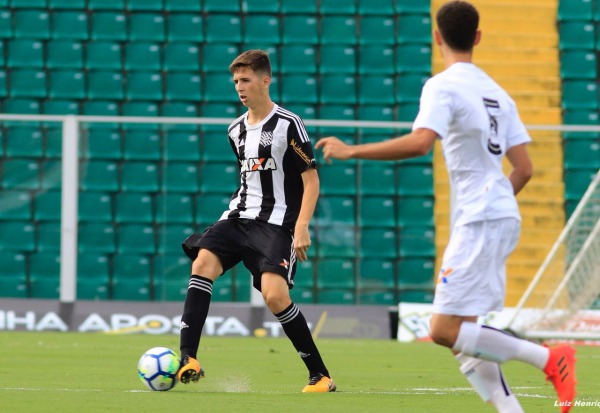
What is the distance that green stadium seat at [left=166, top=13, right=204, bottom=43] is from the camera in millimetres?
17531

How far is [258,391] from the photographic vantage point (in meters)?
6.59

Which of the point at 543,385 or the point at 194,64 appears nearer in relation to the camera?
the point at 543,385

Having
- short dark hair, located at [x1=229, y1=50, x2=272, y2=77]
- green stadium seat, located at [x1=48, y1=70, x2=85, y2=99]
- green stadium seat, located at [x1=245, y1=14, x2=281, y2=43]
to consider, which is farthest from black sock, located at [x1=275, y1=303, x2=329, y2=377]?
green stadium seat, located at [x1=245, y1=14, x2=281, y2=43]

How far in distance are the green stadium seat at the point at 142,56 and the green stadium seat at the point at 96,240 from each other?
4.23 metres

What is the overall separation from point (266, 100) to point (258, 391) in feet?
5.23

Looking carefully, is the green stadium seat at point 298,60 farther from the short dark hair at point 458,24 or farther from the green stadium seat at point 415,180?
the short dark hair at point 458,24

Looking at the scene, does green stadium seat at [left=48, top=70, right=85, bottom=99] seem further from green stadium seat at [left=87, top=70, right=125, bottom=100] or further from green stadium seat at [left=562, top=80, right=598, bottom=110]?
green stadium seat at [left=562, top=80, right=598, bottom=110]

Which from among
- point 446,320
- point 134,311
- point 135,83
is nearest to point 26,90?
point 135,83

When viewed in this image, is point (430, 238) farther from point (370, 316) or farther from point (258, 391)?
point (258, 391)

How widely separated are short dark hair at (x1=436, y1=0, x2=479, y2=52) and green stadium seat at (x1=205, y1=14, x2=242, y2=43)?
508 inches

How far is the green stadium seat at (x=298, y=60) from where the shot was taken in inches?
677

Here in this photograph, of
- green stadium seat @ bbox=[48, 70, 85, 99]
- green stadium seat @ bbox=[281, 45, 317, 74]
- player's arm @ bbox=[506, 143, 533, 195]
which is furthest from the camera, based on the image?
green stadium seat @ bbox=[281, 45, 317, 74]

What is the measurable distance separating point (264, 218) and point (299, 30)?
11.1 meters

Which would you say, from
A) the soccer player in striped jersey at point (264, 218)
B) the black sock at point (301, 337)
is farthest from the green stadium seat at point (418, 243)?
the black sock at point (301, 337)
